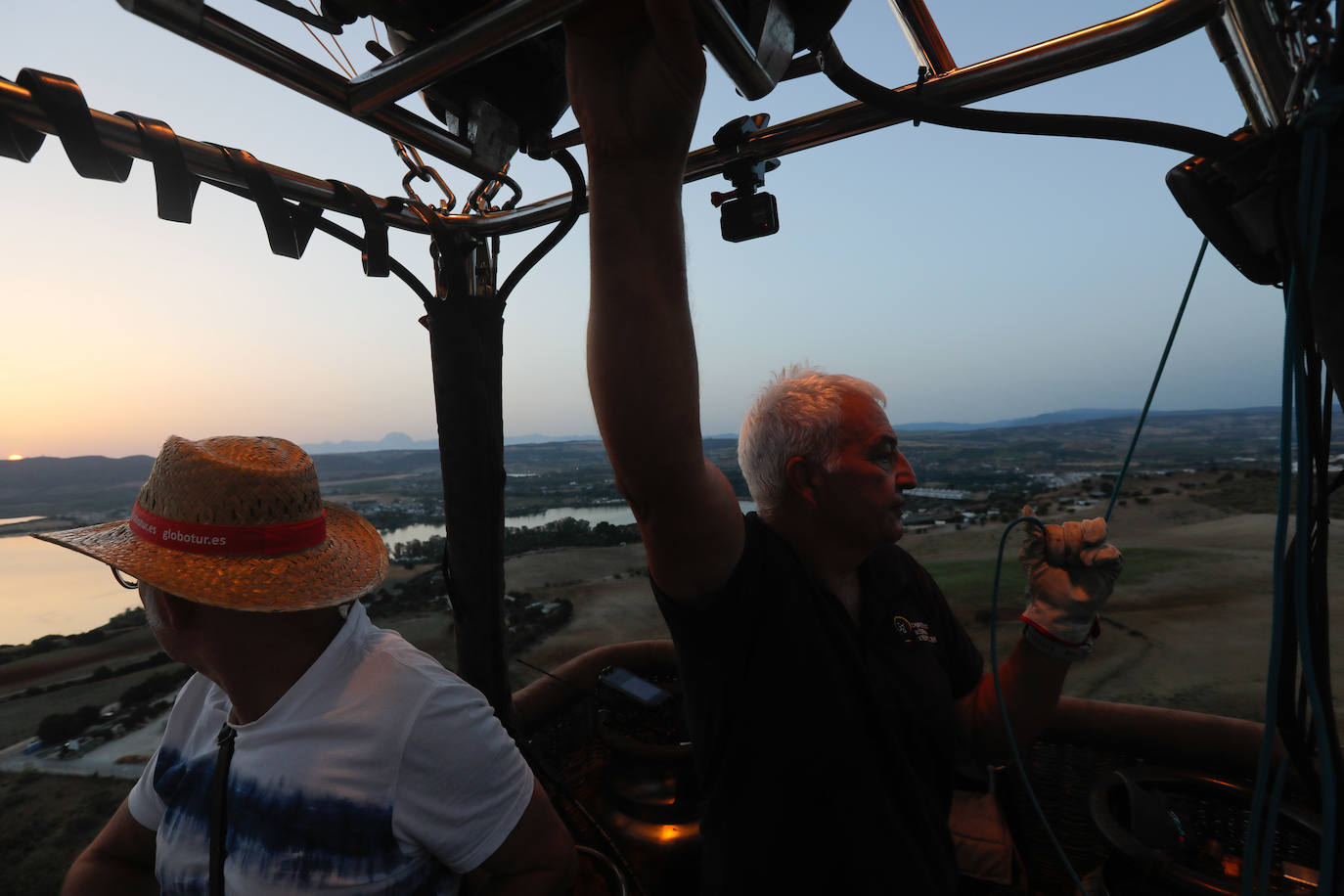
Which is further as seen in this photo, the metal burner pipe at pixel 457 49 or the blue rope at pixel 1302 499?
the blue rope at pixel 1302 499

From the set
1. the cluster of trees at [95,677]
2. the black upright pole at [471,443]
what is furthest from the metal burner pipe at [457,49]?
the cluster of trees at [95,677]

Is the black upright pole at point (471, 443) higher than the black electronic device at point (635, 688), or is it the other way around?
the black upright pole at point (471, 443)

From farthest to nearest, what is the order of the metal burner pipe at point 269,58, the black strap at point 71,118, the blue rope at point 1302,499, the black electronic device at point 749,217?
the black electronic device at point 749,217 → the black strap at point 71,118 → the metal burner pipe at point 269,58 → the blue rope at point 1302,499

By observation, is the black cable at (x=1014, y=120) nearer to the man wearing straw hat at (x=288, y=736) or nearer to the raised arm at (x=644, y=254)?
the raised arm at (x=644, y=254)

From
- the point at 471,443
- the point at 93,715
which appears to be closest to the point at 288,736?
the point at 471,443

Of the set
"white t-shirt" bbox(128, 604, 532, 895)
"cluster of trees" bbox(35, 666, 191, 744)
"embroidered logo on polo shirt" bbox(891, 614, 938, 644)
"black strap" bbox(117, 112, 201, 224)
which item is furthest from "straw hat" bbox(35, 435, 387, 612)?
"cluster of trees" bbox(35, 666, 191, 744)

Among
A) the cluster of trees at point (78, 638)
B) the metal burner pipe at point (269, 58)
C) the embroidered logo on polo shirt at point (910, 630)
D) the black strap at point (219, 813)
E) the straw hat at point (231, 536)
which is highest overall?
the metal burner pipe at point (269, 58)

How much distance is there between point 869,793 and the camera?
49.1 inches

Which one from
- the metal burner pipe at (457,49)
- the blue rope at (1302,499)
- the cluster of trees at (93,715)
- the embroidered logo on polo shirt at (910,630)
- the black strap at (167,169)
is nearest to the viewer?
the metal burner pipe at (457,49)

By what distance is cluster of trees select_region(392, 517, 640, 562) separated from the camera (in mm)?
2441

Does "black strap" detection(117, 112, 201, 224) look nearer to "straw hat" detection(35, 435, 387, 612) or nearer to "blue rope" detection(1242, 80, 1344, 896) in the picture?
"straw hat" detection(35, 435, 387, 612)

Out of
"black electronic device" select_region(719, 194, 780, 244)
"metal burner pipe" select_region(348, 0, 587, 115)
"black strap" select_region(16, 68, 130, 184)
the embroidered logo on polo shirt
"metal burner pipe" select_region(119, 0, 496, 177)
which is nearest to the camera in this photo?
"metal burner pipe" select_region(348, 0, 587, 115)

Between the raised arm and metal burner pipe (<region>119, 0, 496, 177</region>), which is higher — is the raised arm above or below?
below

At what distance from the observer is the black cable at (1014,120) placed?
0.86 metres
